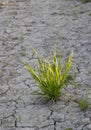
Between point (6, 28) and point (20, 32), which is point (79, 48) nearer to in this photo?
point (20, 32)

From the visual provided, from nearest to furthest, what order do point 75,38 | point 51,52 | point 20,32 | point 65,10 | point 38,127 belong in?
point 38,127 → point 51,52 → point 75,38 → point 20,32 → point 65,10

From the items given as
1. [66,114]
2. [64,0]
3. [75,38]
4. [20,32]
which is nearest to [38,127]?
[66,114]

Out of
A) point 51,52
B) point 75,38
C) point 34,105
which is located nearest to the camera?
point 34,105

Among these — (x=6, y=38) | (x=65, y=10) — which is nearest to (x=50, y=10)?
(x=65, y=10)

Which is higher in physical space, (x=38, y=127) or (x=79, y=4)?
(x=79, y=4)

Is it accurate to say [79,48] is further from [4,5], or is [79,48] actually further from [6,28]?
[4,5]

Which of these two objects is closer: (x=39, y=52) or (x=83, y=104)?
(x=83, y=104)

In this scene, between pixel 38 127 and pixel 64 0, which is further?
pixel 64 0
